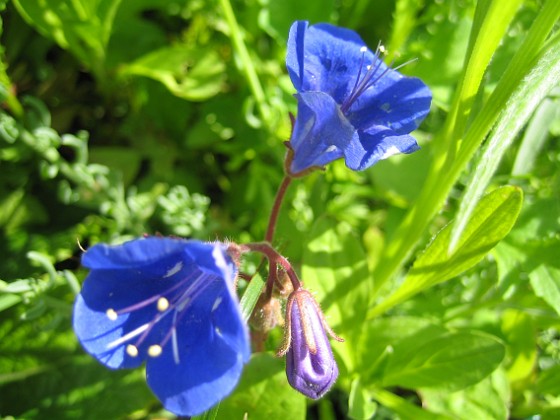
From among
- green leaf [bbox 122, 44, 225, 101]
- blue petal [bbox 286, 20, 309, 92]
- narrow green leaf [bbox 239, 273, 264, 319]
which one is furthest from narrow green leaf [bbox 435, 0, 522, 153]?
green leaf [bbox 122, 44, 225, 101]

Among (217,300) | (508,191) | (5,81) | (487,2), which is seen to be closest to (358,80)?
(487,2)

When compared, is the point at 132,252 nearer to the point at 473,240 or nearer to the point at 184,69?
the point at 473,240

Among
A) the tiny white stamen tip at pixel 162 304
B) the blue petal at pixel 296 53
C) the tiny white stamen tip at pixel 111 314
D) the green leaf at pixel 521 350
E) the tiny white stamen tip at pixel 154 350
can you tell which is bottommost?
the green leaf at pixel 521 350

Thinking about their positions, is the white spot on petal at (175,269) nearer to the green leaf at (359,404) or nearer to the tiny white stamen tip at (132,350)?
the tiny white stamen tip at (132,350)

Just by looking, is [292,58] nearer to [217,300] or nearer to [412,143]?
[412,143]

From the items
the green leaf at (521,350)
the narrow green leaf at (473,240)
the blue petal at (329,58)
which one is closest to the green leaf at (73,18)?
the blue petal at (329,58)

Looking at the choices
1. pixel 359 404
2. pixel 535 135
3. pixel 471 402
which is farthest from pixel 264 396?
pixel 535 135
